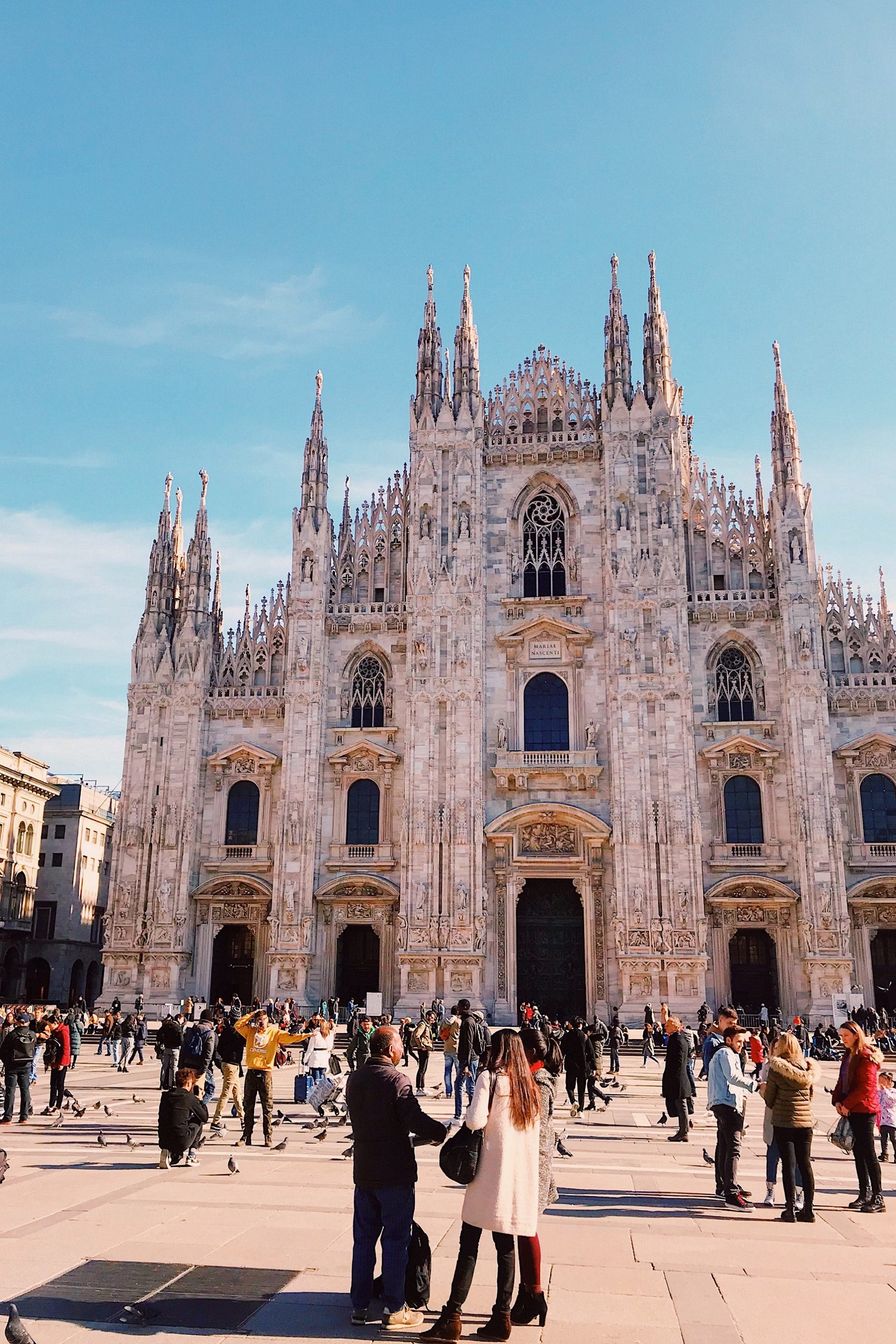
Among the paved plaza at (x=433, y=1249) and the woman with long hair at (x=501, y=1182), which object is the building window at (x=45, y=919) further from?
the woman with long hair at (x=501, y=1182)

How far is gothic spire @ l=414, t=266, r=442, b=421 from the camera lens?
40750 mm

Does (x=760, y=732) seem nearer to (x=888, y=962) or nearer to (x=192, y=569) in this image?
(x=888, y=962)

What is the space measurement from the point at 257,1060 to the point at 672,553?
2738 cm

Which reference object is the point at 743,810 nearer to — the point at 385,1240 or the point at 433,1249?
the point at 433,1249

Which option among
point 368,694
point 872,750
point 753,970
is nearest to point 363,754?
point 368,694

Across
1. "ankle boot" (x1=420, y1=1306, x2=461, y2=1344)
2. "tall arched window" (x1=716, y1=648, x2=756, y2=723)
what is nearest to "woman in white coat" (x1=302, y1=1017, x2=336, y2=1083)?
"ankle boot" (x1=420, y1=1306, x2=461, y2=1344)

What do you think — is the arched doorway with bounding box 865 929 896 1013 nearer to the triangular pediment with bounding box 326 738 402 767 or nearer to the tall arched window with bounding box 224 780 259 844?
the triangular pediment with bounding box 326 738 402 767

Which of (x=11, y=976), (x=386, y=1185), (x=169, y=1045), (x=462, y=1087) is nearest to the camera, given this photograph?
(x=386, y=1185)

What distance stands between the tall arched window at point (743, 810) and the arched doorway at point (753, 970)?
302cm

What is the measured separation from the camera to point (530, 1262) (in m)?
6.56

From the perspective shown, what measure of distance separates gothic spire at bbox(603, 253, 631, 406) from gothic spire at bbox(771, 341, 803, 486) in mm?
5239

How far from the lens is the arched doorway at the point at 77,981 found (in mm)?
59169

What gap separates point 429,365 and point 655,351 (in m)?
8.40

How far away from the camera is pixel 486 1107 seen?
6.58 meters
